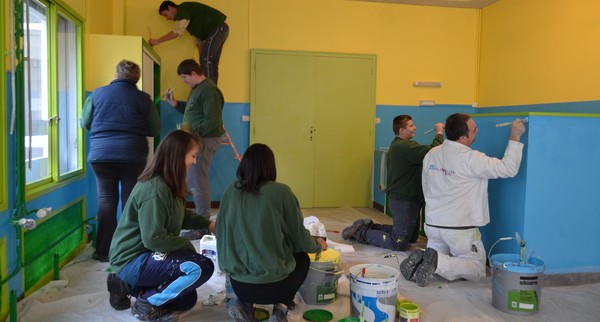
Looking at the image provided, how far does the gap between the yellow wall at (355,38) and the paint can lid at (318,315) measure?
3.70 m

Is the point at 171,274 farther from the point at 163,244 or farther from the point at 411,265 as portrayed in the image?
the point at 411,265

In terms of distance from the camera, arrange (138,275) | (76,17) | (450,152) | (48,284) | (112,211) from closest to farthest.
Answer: (138,275) → (48,284) → (450,152) → (112,211) → (76,17)

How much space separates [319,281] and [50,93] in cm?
223

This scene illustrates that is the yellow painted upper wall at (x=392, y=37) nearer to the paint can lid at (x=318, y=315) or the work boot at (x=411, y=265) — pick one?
the work boot at (x=411, y=265)

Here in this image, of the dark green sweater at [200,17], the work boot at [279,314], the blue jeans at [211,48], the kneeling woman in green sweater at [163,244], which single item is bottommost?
the work boot at [279,314]

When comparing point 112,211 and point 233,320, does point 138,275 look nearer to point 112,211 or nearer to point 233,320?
point 233,320

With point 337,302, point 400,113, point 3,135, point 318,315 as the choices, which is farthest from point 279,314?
point 400,113

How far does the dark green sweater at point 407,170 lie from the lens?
3.99m

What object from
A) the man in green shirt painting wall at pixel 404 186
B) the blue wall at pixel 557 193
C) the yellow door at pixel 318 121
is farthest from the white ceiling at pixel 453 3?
the blue wall at pixel 557 193

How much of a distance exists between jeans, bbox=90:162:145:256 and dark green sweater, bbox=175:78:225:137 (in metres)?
0.80

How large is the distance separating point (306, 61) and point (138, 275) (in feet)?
13.5

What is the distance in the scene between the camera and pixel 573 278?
333cm

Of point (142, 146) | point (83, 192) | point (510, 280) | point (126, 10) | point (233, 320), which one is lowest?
point (233, 320)

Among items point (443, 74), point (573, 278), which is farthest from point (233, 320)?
point (443, 74)
